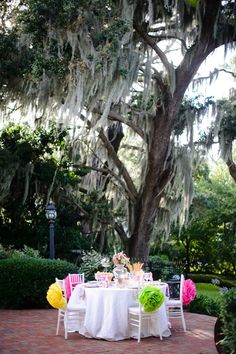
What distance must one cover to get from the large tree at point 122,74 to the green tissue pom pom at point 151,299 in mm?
4551

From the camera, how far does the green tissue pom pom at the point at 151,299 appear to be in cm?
628

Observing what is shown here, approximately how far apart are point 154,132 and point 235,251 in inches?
483

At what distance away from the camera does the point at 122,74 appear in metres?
9.89

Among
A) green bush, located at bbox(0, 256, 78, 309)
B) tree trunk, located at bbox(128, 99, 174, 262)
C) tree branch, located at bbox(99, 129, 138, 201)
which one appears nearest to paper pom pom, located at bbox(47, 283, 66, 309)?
green bush, located at bbox(0, 256, 78, 309)

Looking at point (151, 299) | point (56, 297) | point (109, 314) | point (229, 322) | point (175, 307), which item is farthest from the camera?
point (175, 307)

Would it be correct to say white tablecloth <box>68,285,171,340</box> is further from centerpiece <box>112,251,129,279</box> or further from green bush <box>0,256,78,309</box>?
green bush <box>0,256,78,309</box>

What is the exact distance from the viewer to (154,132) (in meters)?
12.6

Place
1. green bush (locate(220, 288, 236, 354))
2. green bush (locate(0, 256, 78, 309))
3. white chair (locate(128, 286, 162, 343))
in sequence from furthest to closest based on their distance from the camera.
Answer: green bush (locate(0, 256, 78, 309)) → white chair (locate(128, 286, 162, 343)) → green bush (locate(220, 288, 236, 354))

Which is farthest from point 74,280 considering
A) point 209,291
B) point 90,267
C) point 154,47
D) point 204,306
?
point 209,291

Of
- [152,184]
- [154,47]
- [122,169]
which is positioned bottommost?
[152,184]

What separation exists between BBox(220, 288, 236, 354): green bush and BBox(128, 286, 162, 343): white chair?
2098 millimetres

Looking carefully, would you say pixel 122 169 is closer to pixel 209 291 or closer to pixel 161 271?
pixel 161 271

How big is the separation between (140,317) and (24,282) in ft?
13.6

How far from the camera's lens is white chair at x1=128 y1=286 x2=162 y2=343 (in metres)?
6.43
